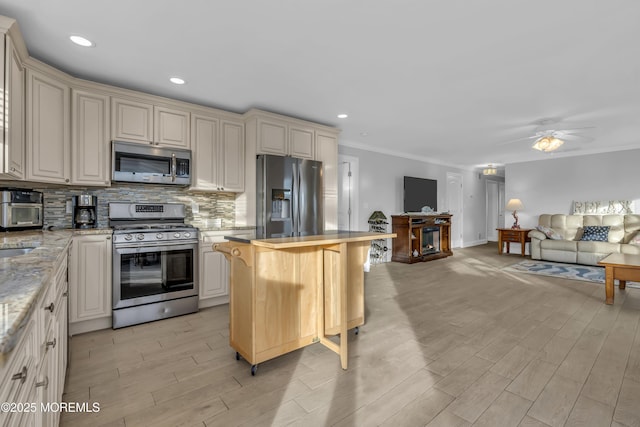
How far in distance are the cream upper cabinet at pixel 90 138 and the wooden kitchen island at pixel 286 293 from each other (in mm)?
1705

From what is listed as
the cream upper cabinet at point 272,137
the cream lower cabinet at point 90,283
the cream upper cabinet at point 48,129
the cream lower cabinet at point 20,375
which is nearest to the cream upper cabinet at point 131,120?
the cream upper cabinet at point 48,129

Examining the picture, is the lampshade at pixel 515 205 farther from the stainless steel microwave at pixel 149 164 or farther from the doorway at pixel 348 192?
the stainless steel microwave at pixel 149 164

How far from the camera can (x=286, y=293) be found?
87.0 inches

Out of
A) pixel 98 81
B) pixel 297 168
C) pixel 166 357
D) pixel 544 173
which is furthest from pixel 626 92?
pixel 98 81

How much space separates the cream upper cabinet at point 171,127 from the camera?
3256 millimetres

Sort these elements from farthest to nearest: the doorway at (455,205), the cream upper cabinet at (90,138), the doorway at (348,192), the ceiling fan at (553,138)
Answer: the doorway at (455,205), the doorway at (348,192), the ceiling fan at (553,138), the cream upper cabinet at (90,138)

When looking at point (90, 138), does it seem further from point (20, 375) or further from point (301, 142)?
point (20, 375)

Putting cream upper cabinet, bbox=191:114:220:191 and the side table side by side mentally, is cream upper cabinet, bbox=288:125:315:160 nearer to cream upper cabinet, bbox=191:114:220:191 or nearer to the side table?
cream upper cabinet, bbox=191:114:220:191

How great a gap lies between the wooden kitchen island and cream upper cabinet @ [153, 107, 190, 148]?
5.76 ft

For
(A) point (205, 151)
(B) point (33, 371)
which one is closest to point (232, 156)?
(A) point (205, 151)

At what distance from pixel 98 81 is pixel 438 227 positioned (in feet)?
21.8

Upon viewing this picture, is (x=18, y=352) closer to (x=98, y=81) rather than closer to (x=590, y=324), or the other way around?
(x=98, y=81)

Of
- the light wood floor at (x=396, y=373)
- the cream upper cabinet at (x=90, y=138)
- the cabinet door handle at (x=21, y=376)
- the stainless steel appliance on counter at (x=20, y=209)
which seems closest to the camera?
the cabinet door handle at (x=21, y=376)

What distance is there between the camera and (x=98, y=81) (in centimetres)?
300
